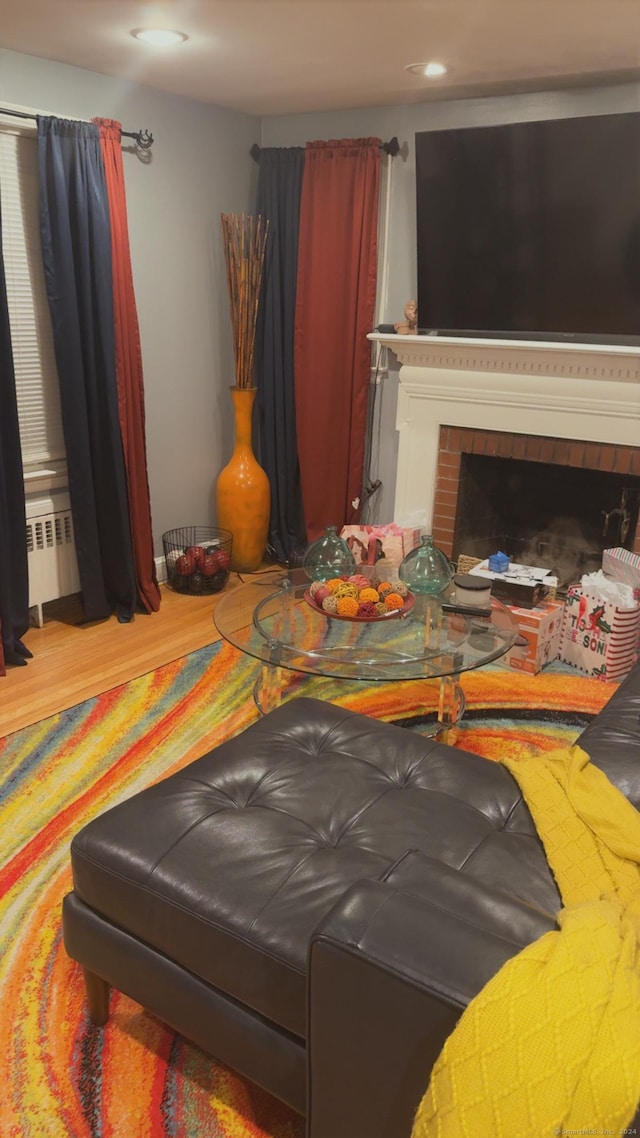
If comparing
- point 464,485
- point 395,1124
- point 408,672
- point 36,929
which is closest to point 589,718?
point 408,672

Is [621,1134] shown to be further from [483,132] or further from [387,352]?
[387,352]

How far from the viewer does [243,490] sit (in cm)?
432

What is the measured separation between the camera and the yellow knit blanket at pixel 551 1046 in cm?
83

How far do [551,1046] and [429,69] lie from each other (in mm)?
3265

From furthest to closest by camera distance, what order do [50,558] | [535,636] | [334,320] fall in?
[334,320], [50,558], [535,636]

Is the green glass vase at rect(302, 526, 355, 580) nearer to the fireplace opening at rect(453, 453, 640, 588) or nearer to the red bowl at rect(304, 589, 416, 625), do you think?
the red bowl at rect(304, 589, 416, 625)

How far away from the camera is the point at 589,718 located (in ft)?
9.92

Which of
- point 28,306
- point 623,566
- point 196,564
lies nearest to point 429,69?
point 28,306

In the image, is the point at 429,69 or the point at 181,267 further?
the point at 181,267

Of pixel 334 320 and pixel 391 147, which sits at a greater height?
pixel 391 147

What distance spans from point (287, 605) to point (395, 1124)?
1.96 m

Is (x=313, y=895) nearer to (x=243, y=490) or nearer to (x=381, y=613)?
(x=381, y=613)

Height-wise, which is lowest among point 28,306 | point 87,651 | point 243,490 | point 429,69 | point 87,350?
point 87,651

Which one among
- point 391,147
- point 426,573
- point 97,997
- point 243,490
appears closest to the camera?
point 97,997
